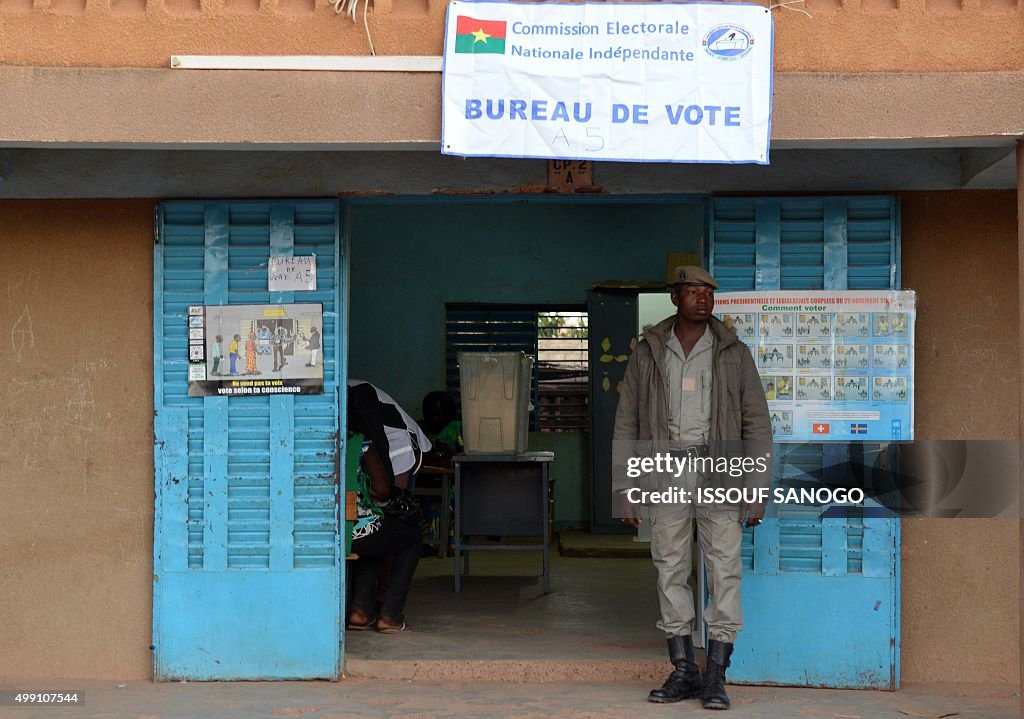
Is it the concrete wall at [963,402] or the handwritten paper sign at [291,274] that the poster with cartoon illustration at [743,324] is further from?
the handwritten paper sign at [291,274]

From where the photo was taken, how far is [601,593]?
912 cm

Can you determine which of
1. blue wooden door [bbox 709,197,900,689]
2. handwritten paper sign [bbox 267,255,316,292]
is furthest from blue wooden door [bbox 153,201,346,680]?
blue wooden door [bbox 709,197,900,689]

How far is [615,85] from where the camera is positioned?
560cm

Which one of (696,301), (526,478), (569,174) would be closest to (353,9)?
(569,174)

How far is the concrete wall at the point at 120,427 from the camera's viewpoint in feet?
21.6

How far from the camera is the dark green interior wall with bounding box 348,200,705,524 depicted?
40.5 feet

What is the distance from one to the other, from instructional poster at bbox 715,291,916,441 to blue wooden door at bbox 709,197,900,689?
10 centimetres

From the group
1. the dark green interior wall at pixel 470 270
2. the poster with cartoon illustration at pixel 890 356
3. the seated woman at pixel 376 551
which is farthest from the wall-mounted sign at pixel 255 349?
the dark green interior wall at pixel 470 270

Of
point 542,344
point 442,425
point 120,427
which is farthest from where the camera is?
point 542,344

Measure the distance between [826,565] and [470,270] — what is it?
21.4 ft

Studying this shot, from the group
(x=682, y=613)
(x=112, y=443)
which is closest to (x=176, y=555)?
(x=112, y=443)

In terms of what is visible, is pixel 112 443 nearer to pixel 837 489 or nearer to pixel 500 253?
pixel 837 489

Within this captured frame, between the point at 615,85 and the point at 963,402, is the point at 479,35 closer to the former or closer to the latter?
the point at 615,85

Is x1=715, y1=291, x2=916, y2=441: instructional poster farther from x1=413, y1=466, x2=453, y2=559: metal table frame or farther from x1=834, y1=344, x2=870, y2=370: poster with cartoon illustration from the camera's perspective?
x1=413, y1=466, x2=453, y2=559: metal table frame
